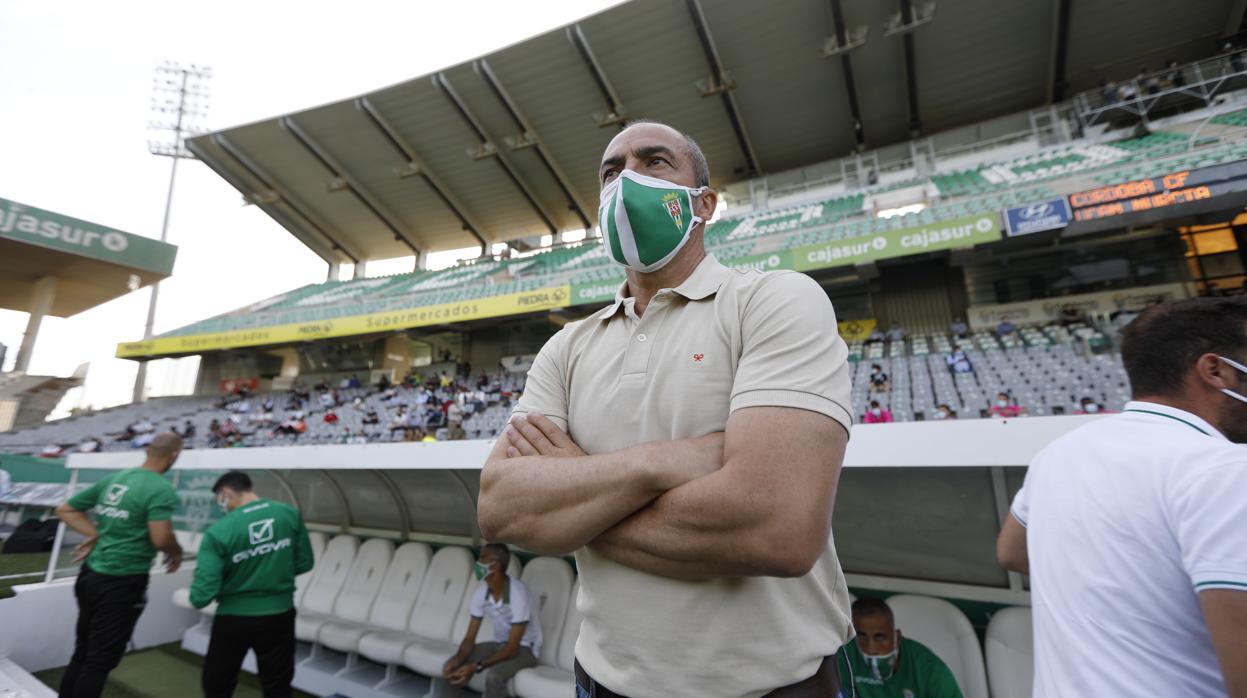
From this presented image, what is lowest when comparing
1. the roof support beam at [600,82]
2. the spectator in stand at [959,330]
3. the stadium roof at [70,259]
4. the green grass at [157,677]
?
the green grass at [157,677]

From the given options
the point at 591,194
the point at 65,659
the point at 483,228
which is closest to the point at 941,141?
the point at 591,194

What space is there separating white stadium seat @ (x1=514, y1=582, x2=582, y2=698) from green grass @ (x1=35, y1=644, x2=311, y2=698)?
2456 mm

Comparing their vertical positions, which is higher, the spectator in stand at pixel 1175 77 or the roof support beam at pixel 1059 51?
the roof support beam at pixel 1059 51

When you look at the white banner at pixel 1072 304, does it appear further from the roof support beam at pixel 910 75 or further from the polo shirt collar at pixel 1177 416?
the polo shirt collar at pixel 1177 416

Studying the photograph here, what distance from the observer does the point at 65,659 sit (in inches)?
202

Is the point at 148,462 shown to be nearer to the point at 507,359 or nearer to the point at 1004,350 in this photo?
the point at 1004,350

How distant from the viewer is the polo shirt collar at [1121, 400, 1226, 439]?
1229 millimetres

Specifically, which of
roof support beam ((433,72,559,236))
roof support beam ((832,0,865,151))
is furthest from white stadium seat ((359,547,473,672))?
roof support beam ((433,72,559,236))

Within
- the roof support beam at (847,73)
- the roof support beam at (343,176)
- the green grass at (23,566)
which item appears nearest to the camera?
the green grass at (23,566)

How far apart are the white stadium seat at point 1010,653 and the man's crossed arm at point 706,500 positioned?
2.83m

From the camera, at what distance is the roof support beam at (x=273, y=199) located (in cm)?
2361

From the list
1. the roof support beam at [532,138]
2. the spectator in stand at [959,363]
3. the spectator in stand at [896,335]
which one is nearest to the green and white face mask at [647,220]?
the spectator in stand at [959,363]

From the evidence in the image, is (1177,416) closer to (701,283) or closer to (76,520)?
(701,283)

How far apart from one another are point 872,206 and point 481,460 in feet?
57.4
